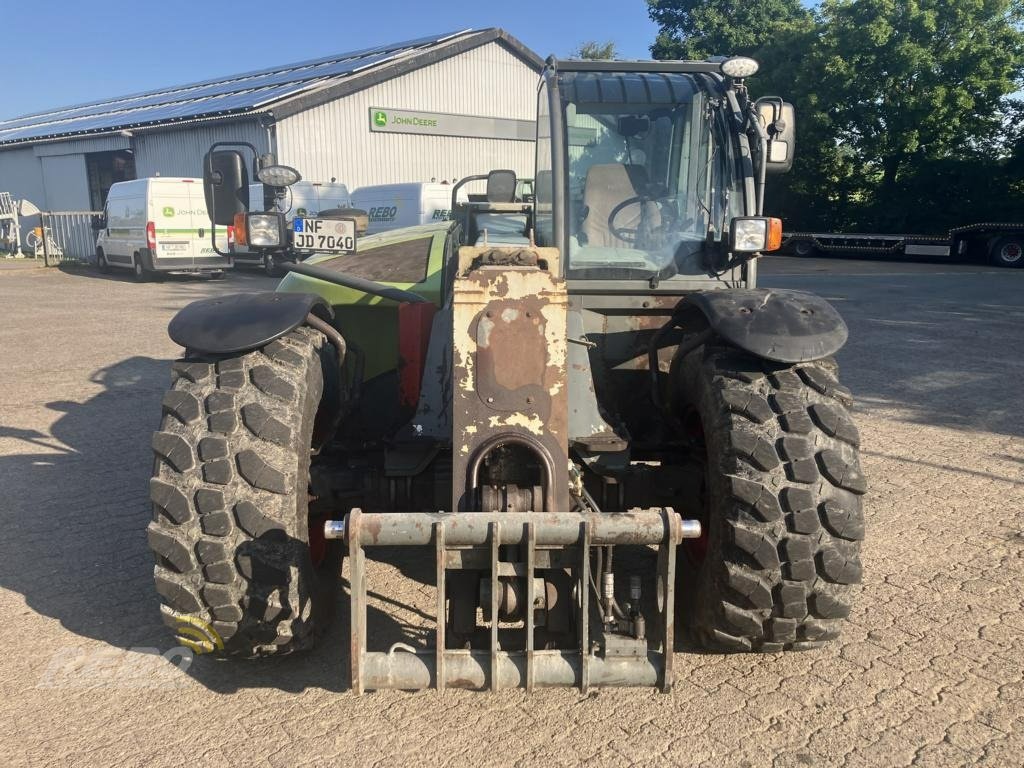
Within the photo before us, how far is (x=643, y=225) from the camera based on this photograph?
4367 mm

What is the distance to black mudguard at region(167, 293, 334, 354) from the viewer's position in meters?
3.29

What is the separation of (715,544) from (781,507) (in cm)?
28

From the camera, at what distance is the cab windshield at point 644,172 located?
4309mm

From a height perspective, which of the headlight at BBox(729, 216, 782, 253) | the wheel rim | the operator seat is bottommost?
the wheel rim

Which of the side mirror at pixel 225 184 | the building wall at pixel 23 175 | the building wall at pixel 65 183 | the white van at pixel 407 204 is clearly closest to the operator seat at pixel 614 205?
the side mirror at pixel 225 184

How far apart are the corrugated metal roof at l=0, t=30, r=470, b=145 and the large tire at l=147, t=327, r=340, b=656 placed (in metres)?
21.3

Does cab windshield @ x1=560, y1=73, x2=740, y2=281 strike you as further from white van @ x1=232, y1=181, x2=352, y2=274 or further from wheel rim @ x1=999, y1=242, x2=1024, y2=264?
wheel rim @ x1=999, y1=242, x2=1024, y2=264

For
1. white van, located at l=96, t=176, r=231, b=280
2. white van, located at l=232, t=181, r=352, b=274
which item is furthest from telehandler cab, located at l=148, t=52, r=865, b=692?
white van, located at l=232, t=181, r=352, b=274

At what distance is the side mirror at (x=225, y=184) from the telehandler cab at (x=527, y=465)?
10 mm

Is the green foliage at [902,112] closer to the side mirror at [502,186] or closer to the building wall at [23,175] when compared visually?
the building wall at [23,175]

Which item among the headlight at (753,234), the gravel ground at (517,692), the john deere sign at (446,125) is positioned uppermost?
A: the john deere sign at (446,125)

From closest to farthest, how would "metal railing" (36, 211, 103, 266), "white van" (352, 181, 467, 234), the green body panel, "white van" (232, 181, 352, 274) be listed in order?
the green body panel, "white van" (352, 181, 467, 234), "white van" (232, 181, 352, 274), "metal railing" (36, 211, 103, 266)

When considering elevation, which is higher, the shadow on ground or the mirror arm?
the mirror arm

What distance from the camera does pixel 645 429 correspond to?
423 centimetres
